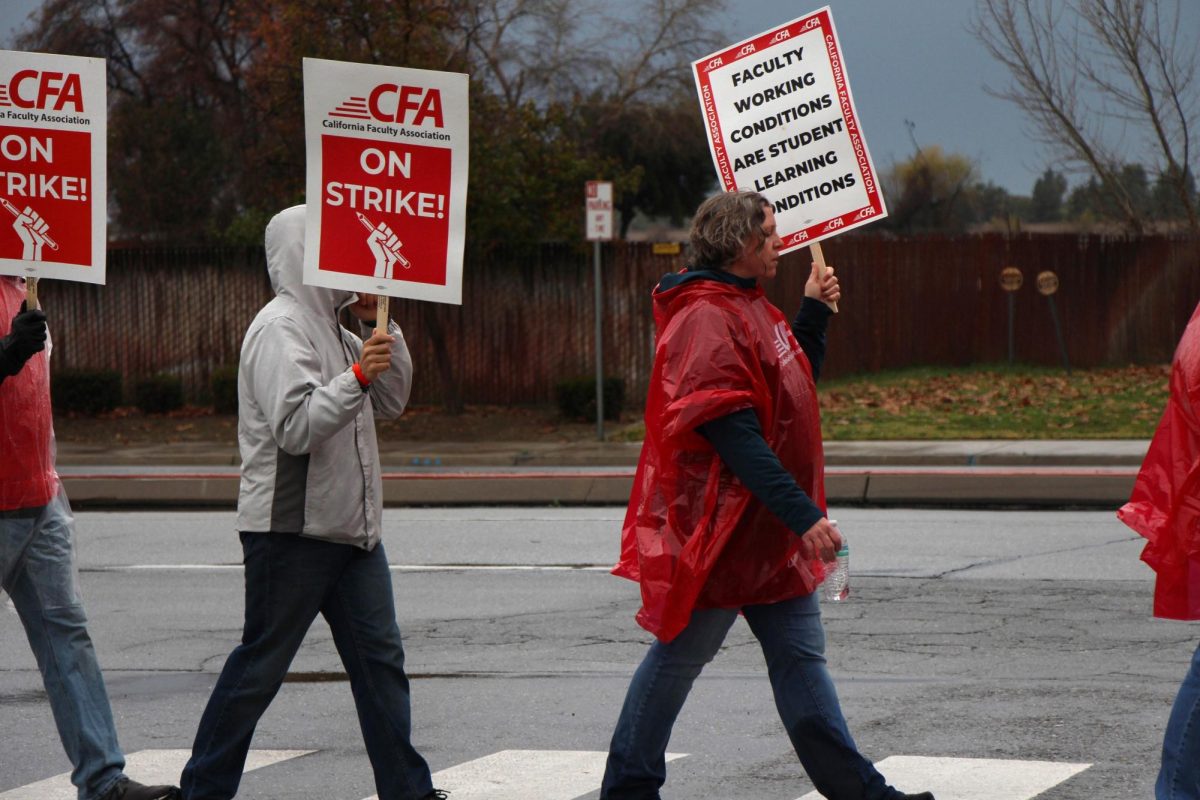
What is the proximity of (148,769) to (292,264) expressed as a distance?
1.93 m

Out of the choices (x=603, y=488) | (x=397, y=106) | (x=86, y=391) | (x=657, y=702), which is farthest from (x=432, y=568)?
(x=86, y=391)

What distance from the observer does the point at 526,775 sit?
5.65 metres

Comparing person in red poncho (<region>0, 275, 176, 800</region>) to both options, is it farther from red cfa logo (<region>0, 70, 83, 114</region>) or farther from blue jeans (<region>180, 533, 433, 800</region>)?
red cfa logo (<region>0, 70, 83, 114</region>)

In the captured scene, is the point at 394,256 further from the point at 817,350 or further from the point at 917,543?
the point at 917,543

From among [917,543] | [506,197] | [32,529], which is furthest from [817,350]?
[506,197]

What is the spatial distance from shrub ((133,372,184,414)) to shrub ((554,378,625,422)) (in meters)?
5.82

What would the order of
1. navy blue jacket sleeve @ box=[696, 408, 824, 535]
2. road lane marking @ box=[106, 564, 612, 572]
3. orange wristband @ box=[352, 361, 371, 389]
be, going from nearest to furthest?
navy blue jacket sleeve @ box=[696, 408, 824, 535] < orange wristband @ box=[352, 361, 371, 389] < road lane marking @ box=[106, 564, 612, 572]

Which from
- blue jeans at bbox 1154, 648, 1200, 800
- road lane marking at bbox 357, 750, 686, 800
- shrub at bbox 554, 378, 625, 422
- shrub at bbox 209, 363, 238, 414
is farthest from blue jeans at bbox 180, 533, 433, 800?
shrub at bbox 209, 363, 238, 414

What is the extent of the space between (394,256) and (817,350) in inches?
51.7

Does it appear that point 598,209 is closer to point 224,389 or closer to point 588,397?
point 588,397

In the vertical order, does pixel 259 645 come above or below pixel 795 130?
below

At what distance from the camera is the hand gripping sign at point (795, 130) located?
5672 mm

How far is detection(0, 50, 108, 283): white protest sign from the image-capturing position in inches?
212

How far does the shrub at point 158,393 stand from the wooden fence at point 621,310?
0.64 metres
